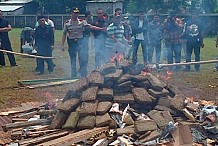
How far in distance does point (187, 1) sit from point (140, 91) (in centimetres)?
963

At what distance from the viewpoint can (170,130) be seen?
6430 millimetres

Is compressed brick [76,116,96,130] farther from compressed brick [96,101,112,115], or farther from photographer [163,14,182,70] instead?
photographer [163,14,182,70]

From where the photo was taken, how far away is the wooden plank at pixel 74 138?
6.02 m

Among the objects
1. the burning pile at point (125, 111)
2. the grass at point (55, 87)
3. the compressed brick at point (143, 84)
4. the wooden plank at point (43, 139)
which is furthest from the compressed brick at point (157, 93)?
the grass at point (55, 87)

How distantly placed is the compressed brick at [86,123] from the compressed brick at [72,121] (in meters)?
0.07

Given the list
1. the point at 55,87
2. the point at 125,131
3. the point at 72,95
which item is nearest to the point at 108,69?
the point at 72,95

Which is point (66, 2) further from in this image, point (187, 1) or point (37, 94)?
point (37, 94)

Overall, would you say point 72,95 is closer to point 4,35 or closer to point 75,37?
point 75,37

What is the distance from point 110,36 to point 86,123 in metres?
5.63

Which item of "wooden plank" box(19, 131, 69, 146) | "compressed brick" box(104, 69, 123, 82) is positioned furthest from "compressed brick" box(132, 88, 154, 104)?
Answer: "wooden plank" box(19, 131, 69, 146)

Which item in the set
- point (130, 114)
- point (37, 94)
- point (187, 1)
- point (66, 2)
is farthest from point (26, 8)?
point (130, 114)

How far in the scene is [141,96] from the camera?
7082mm

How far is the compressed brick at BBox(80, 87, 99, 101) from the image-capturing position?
22.5ft

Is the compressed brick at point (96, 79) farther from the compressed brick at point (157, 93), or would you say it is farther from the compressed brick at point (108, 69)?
the compressed brick at point (157, 93)
